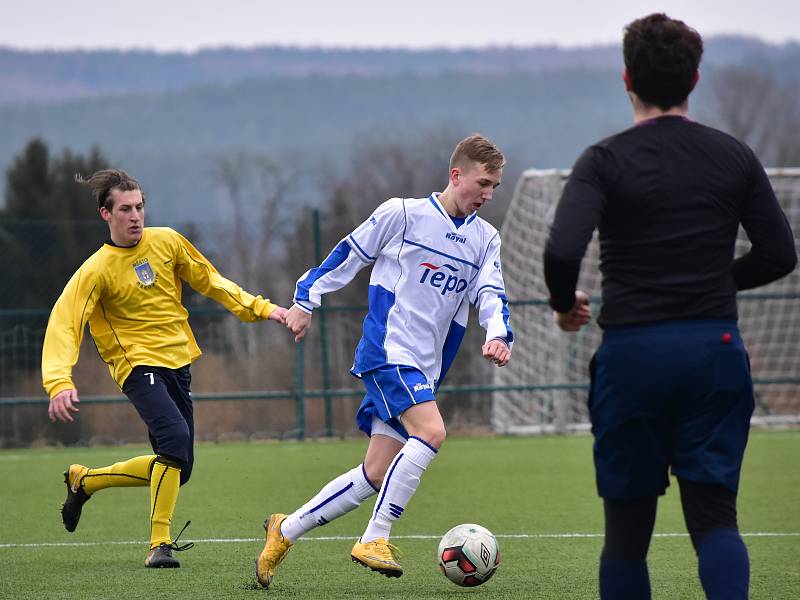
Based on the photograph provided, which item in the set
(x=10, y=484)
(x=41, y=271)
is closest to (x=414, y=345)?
(x=10, y=484)

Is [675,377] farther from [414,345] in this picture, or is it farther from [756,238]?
[414,345]

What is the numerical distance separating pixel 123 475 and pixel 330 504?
143cm

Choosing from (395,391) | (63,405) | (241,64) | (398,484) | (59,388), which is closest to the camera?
(398,484)

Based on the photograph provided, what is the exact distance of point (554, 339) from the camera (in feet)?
49.2

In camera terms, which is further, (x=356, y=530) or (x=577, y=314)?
(x=356, y=530)

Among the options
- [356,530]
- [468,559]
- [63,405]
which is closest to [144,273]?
[63,405]

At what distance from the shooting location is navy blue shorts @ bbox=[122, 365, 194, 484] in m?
6.34

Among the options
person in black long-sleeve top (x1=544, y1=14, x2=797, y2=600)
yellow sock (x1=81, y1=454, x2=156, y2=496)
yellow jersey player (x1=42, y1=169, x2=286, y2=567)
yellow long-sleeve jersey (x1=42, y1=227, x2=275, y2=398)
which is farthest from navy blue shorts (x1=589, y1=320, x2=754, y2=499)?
yellow sock (x1=81, y1=454, x2=156, y2=496)

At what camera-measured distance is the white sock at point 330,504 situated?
570 centimetres

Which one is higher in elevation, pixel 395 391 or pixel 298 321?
pixel 298 321

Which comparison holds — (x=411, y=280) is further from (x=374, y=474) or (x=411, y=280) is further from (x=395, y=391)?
(x=374, y=474)

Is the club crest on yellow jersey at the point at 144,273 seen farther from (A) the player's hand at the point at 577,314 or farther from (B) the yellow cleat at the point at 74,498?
(A) the player's hand at the point at 577,314

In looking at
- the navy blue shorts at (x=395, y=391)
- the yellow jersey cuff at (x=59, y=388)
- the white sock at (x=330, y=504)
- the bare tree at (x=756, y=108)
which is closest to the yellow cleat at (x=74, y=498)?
the yellow jersey cuff at (x=59, y=388)

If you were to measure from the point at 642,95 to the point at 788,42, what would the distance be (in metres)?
124
